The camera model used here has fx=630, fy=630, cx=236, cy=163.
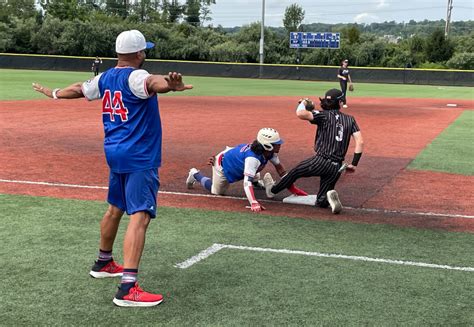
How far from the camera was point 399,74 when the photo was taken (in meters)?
49.2

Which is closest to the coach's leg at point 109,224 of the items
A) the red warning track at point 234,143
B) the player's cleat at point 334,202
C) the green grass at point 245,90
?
the red warning track at point 234,143

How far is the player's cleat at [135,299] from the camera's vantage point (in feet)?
15.3

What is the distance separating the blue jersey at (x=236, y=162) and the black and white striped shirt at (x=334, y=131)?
814mm

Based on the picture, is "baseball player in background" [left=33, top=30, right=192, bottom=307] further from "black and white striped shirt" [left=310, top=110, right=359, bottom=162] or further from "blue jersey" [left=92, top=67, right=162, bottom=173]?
"black and white striped shirt" [left=310, top=110, right=359, bottom=162]

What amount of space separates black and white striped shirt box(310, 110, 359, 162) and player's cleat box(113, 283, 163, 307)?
13.3 feet

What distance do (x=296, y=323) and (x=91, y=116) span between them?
52.3 feet

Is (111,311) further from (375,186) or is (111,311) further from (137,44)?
(375,186)

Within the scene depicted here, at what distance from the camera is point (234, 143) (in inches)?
552

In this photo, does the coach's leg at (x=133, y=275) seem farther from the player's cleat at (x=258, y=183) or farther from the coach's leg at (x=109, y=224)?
the player's cleat at (x=258, y=183)

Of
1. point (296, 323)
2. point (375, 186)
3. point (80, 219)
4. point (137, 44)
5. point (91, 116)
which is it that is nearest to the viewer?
point (296, 323)

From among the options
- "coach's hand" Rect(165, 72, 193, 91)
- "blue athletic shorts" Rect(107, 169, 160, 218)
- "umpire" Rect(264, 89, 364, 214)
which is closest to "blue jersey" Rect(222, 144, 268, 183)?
"umpire" Rect(264, 89, 364, 214)

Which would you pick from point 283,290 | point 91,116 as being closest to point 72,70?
point 91,116

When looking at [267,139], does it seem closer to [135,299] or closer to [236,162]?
[236,162]

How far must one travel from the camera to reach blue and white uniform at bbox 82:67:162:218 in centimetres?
475
